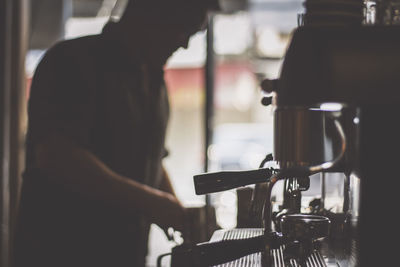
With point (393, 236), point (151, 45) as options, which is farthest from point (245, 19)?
point (393, 236)

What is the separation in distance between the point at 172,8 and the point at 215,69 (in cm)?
226

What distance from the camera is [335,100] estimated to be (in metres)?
0.61

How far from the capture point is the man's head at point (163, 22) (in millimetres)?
1326

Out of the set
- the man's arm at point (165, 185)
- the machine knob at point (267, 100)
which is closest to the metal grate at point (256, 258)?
the machine knob at point (267, 100)

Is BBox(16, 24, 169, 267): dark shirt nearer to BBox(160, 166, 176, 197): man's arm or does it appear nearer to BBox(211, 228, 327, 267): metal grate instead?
BBox(160, 166, 176, 197): man's arm

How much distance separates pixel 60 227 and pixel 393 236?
850mm

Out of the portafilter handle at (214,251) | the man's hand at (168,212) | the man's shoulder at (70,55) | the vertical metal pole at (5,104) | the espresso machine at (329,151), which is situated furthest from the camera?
the vertical metal pole at (5,104)

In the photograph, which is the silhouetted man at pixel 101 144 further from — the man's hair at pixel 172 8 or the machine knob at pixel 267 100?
the machine knob at pixel 267 100

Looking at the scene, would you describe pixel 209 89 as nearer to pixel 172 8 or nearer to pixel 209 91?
pixel 209 91

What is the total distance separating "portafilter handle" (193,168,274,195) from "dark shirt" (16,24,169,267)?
42 centimetres

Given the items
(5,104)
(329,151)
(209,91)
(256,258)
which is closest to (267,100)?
(329,151)

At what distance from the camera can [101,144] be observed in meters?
1.30

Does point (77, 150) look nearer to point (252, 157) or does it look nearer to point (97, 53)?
point (97, 53)

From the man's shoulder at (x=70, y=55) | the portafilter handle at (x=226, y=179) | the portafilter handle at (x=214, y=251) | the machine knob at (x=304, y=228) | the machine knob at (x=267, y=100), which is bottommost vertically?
the portafilter handle at (x=214, y=251)
